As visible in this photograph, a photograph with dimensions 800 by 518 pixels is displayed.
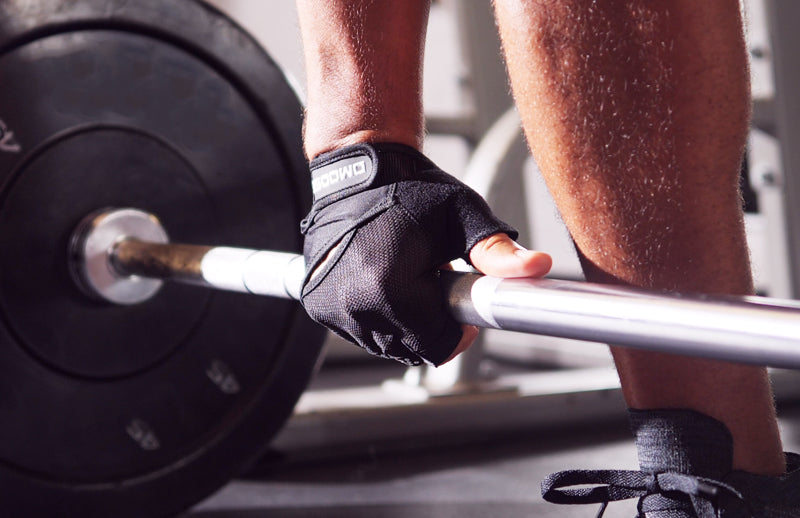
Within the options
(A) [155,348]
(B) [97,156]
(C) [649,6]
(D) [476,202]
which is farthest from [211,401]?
(C) [649,6]

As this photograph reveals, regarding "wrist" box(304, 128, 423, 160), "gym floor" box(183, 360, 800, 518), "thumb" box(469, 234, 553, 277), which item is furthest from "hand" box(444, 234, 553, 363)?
"gym floor" box(183, 360, 800, 518)

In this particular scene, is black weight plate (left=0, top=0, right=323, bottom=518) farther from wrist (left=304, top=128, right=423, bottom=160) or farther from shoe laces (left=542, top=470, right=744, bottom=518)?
shoe laces (left=542, top=470, right=744, bottom=518)

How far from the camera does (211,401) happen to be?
1152 mm

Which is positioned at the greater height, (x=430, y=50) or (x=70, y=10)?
(x=70, y=10)

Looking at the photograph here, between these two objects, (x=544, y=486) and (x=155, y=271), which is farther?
(x=155, y=271)

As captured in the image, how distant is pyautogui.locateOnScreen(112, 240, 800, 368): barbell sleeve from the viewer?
44 centimetres

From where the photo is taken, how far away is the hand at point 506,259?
58cm

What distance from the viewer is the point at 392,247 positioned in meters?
0.62

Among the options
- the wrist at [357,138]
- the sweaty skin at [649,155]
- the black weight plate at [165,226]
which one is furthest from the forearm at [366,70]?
the black weight plate at [165,226]

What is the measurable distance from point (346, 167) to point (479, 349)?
94cm

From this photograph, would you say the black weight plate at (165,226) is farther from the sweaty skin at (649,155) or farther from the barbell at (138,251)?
the sweaty skin at (649,155)

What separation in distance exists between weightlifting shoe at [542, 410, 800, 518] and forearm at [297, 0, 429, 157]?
30 cm

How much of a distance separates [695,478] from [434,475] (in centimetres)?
72

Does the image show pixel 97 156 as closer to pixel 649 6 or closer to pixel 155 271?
pixel 155 271
